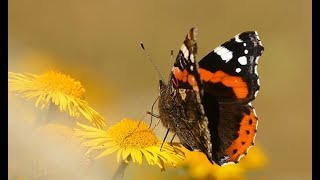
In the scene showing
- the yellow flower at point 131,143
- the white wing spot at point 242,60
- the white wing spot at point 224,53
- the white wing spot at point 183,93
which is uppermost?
the white wing spot at point 224,53

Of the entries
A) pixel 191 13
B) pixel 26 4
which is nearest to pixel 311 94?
pixel 191 13

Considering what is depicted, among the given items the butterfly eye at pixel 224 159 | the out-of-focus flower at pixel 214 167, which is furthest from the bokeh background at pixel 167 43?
the butterfly eye at pixel 224 159

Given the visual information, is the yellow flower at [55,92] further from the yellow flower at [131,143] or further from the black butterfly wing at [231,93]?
the black butterfly wing at [231,93]

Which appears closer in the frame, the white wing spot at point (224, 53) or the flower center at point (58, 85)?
the flower center at point (58, 85)

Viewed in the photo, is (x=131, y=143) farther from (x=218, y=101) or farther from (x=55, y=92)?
(x=218, y=101)

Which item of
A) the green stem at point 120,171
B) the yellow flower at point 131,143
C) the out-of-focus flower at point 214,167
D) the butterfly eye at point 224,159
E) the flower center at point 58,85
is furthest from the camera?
the out-of-focus flower at point 214,167

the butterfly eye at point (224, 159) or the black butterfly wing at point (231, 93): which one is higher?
the black butterfly wing at point (231, 93)

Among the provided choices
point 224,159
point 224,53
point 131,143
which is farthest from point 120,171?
point 224,53

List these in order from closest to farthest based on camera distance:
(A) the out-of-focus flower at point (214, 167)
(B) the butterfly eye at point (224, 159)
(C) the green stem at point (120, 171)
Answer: (C) the green stem at point (120, 171) < (B) the butterfly eye at point (224, 159) < (A) the out-of-focus flower at point (214, 167)
